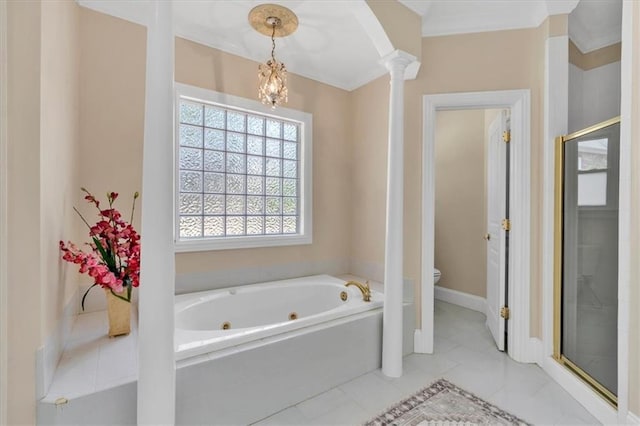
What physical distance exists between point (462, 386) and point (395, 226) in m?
1.12

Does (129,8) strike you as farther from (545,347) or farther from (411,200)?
(545,347)

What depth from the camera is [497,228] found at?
2572mm

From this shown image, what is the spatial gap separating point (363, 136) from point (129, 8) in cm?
216

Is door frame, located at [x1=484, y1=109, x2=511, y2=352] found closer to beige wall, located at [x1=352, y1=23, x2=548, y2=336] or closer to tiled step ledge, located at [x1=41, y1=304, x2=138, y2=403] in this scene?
beige wall, located at [x1=352, y1=23, x2=548, y2=336]

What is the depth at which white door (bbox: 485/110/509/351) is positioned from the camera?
7.94ft

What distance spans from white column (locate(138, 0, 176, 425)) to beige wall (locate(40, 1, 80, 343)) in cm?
37

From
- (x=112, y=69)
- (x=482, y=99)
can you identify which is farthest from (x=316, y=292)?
(x=112, y=69)

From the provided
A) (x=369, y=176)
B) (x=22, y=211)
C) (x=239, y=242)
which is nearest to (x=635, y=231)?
(x=369, y=176)

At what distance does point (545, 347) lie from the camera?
2141mm

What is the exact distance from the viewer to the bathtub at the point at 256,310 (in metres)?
1.61

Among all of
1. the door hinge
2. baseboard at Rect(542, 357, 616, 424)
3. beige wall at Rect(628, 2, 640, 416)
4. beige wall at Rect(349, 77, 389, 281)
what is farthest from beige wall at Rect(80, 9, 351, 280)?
beige wall at Rect(628, 2, 640, 416)

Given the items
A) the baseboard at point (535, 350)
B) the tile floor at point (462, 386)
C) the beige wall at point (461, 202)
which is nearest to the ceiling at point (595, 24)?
the beige wall at point (461, 202)

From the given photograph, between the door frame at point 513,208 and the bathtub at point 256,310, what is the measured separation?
1.60 feet

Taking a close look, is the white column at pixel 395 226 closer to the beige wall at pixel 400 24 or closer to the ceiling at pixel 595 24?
the beige wall at pixel 400 24
